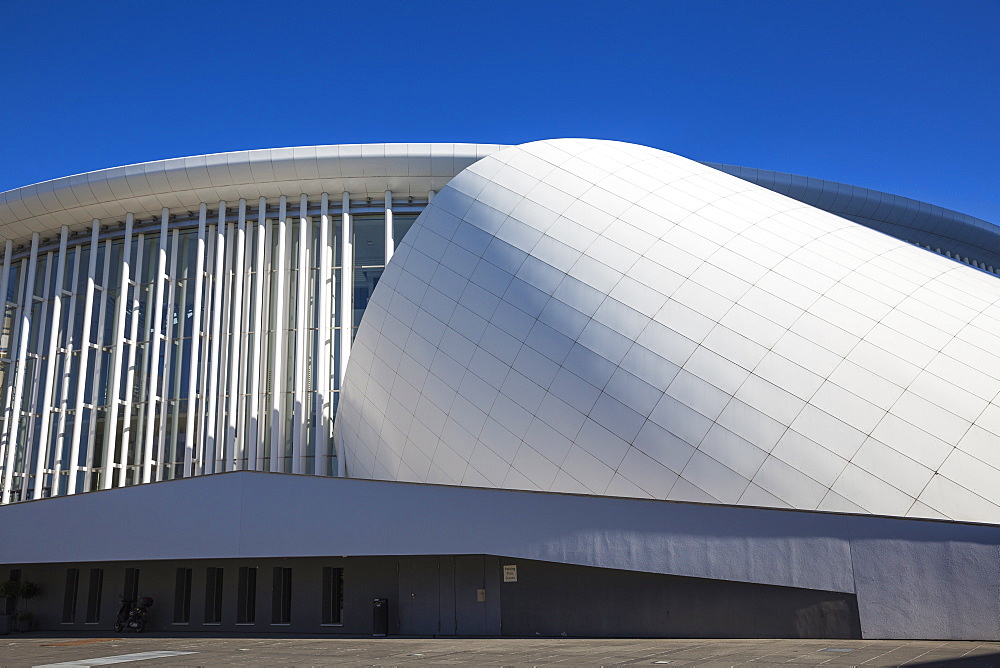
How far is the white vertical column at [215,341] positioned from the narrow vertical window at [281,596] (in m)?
10.5

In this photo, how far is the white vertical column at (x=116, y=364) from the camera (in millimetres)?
29734

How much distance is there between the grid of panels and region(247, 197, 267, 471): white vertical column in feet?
23.6

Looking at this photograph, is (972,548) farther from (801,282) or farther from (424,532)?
(424,532)

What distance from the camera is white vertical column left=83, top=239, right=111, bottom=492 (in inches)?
1179

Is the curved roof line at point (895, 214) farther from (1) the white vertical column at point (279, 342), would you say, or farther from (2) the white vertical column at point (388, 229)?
(1) the white vertical column at point (279, 342)

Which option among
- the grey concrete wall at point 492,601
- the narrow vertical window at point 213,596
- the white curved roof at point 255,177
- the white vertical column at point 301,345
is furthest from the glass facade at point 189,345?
the grey concrete wall at point 492,601

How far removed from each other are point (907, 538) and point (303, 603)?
507 inches

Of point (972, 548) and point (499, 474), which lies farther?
point (499, 474)

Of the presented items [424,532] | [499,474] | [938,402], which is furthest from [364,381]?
[938,402]

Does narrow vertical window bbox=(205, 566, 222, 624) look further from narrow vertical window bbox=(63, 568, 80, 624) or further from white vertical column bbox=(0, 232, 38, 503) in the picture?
white vertical column bbox=(0, 232, 38, 503)

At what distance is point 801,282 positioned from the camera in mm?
17094

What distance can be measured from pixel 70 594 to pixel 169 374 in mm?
9980

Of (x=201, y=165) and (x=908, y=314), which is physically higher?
(x=201, y=165)

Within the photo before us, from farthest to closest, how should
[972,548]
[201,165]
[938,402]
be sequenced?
[201,165], [938,402], [972,548]
